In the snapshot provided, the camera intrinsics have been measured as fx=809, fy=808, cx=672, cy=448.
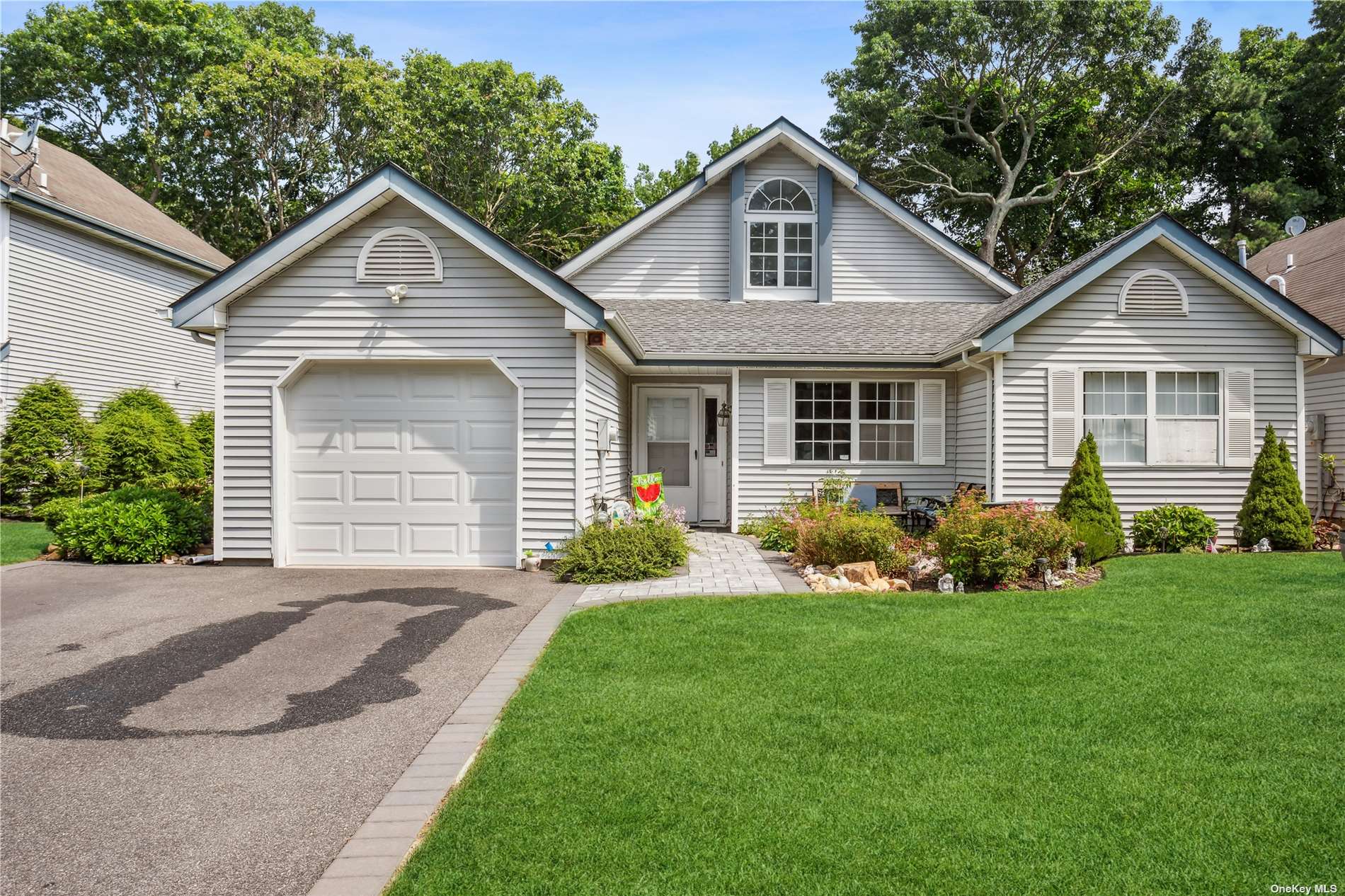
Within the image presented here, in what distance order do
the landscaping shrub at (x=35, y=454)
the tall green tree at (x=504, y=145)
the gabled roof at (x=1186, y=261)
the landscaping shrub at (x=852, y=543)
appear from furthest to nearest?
the tall green tree at (x=504, y=145) → the landscaping shrub at (x=35, y=454) → the gabled roof at (x=1186, y=261) → the landscaping shrub at (x=852, y=543)

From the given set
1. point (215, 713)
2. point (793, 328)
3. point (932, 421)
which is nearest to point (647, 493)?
point (793, 328)

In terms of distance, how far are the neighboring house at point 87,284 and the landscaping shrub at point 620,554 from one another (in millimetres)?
8352

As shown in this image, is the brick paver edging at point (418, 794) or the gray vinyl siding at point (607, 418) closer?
the brick paver edging at point (418, 794)

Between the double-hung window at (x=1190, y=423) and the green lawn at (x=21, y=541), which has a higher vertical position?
the double-hung window at (x=1190, y=423)

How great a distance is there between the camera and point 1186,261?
1145 centimetres

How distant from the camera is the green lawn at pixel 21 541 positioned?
1058cm

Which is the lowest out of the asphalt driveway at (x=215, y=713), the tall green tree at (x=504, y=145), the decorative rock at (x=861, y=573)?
the asphalt driveway at (x=215, y=713)

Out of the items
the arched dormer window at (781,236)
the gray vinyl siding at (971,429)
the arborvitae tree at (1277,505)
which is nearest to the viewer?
the arborvitae tree at (1277,505)

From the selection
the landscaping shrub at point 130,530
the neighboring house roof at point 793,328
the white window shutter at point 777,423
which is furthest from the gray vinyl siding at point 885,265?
the landscaping shrub at point 130,530

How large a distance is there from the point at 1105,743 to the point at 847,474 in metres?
9.40

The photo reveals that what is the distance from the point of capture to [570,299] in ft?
31.0

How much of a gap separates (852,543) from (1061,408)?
4.48m

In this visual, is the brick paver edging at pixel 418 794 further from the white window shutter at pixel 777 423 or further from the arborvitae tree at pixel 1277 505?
the arborvitae tree at pixel 1277 505

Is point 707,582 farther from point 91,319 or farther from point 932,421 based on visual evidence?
point 91,319
